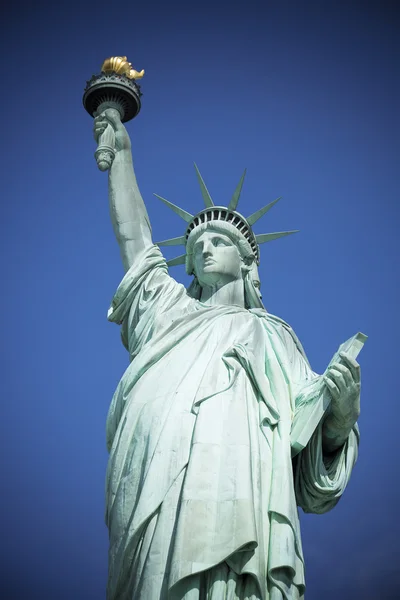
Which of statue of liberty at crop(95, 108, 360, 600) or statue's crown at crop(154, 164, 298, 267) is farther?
statue's crown at crop(154, 164, 298, 267)

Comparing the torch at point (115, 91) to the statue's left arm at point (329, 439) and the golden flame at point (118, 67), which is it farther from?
the statue's left arm at point (329, 439)

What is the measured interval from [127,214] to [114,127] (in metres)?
1.35

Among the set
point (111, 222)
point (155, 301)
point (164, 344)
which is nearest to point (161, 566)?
point (164, 344)

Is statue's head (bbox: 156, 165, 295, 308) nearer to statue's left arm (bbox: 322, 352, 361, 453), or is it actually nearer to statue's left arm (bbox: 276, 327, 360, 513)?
statue's left arm (bbox: 276, 327, 360, 513)

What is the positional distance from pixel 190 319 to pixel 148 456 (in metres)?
2.21

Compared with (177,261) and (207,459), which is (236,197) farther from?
(207,459)

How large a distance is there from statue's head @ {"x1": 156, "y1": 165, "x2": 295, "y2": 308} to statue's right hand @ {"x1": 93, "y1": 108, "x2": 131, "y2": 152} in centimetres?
133

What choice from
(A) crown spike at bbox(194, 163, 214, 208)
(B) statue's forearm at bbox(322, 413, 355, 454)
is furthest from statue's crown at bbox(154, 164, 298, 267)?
(B) statue's forearm at bbox(322, 413, 355, 454)

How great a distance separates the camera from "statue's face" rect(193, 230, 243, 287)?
467 inches

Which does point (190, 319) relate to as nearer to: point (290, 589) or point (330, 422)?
point (330, 422)

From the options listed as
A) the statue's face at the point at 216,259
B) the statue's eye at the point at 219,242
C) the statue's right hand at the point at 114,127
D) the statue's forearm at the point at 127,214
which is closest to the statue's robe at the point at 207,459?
the statue's forearm at the point at 127,214

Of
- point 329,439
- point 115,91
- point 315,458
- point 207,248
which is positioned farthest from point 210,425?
point 115,91

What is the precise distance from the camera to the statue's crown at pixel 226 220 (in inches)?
485

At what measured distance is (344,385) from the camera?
9797 millimetres
